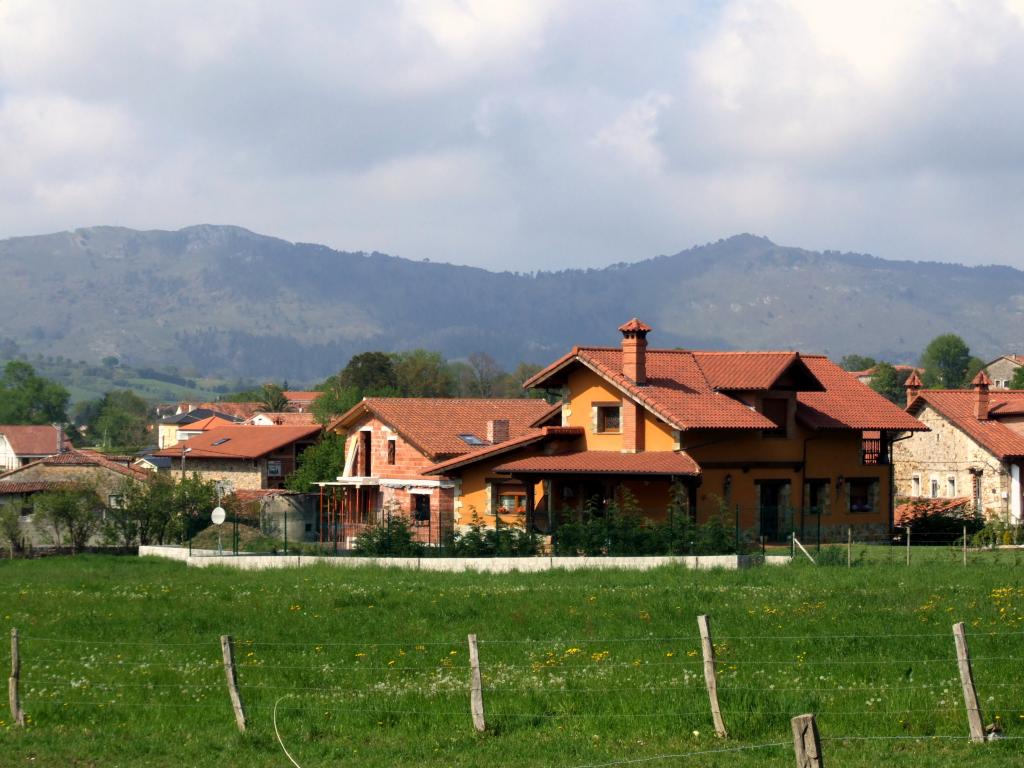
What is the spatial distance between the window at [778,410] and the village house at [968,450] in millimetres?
12391

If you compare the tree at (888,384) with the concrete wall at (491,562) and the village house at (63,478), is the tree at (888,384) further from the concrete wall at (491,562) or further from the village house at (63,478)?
the concrete wall at (491,562)

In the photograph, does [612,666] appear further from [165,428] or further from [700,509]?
[165,428]

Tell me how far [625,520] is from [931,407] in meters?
26.8

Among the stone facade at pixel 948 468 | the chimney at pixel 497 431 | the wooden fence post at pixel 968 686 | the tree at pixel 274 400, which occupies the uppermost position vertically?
the tree at pixel 274 400

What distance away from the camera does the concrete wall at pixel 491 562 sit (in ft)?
120

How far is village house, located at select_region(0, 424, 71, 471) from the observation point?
452ft

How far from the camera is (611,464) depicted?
4525 centimetres

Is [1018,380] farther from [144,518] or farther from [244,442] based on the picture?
[144,518]

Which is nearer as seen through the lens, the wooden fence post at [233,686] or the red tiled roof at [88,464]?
the wooden fence post at [233,686]

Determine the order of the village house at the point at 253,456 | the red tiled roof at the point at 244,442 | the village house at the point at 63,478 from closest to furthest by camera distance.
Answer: the village house at the point at 63,478
the red tiled roof at the point at 244,442
the village house at the point at 253,456

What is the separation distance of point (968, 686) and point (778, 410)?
35.0 metres

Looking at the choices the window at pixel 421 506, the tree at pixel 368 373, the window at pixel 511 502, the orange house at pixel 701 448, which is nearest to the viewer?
the orange house at pixel 701 448

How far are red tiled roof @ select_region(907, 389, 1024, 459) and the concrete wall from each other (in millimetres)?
24765

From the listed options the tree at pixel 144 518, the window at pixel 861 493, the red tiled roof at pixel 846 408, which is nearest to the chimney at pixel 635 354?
the red tiled roof at pixel 846 408
